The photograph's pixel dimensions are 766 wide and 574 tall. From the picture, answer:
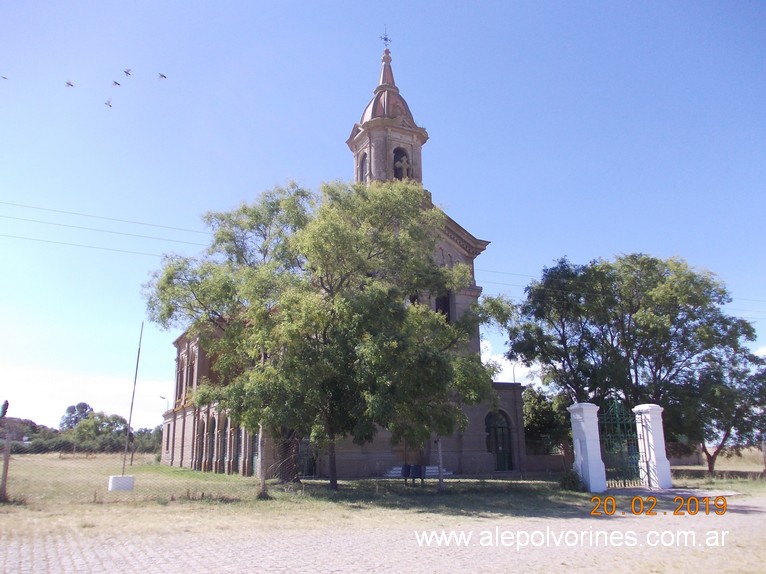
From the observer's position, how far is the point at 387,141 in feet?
114

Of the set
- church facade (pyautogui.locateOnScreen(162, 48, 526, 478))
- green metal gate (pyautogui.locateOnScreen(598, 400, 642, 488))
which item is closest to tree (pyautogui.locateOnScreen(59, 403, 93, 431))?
church facade (pyautogui.locateOnScreen(162, 48, 526, 478))

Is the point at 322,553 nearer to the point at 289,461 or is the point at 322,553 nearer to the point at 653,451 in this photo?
the point at 289,461

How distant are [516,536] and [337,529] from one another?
3.58 meters

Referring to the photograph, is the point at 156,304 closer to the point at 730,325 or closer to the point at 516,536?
the point at 516,536

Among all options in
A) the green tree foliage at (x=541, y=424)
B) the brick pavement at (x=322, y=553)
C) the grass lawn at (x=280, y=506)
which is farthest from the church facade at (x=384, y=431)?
the brick pavement at (x=322, y=553)

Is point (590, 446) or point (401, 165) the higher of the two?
point (401, 165)

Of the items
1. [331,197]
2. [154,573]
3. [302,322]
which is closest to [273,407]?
[302,322]

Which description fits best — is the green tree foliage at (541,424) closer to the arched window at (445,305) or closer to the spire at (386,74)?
the arched window at (445,305)

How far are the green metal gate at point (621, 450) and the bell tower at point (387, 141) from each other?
18791 millimetres

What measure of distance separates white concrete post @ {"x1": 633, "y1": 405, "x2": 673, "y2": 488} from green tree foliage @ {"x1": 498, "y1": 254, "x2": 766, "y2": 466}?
10194 mm

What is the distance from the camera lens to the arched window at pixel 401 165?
34719 mm

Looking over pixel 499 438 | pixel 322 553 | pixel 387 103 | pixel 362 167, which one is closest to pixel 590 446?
pixel 322 553

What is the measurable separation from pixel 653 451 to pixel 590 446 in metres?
2.62

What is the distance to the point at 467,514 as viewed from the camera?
14.8m
